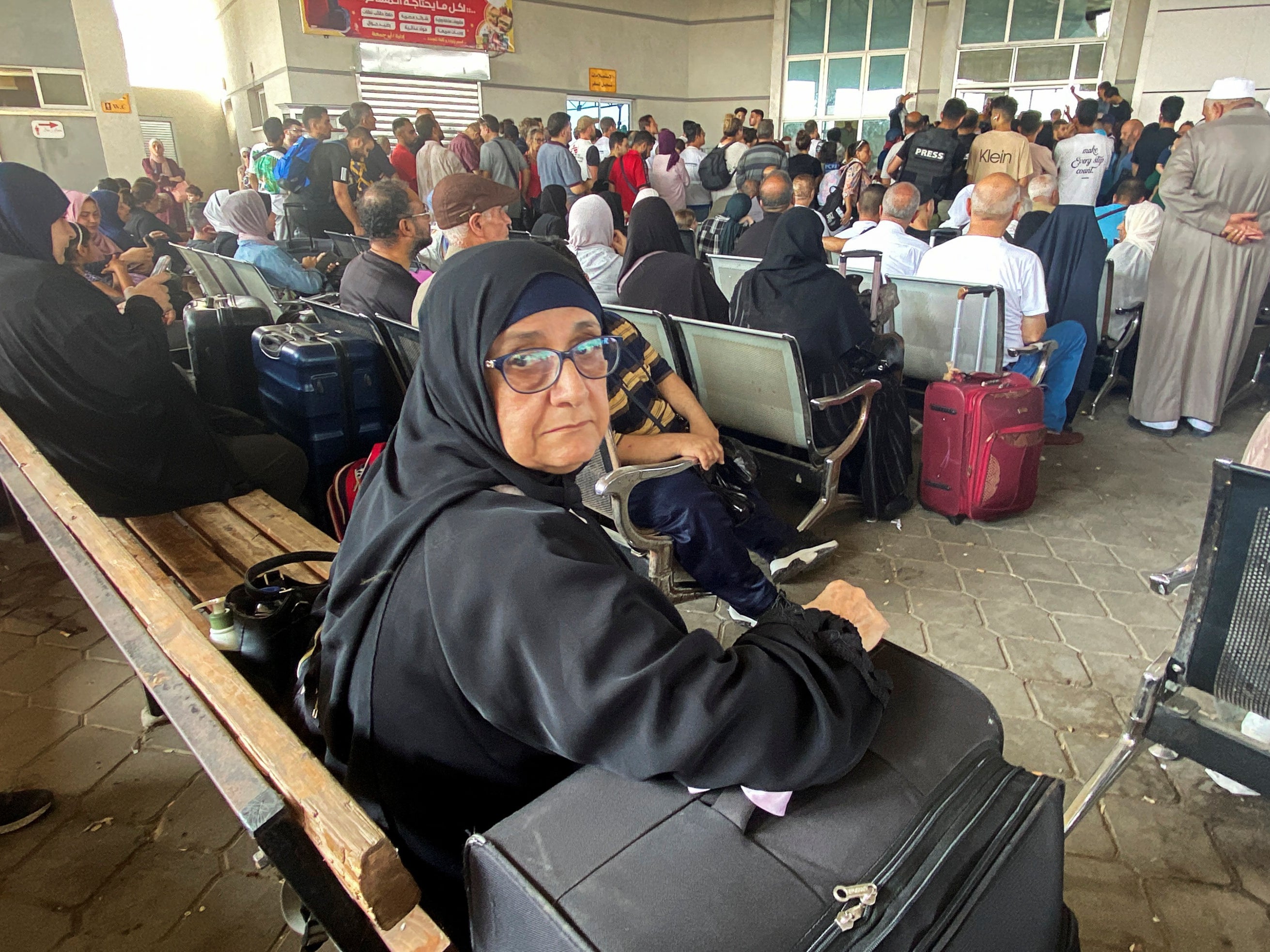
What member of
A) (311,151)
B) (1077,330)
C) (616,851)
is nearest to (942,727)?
(616,851)

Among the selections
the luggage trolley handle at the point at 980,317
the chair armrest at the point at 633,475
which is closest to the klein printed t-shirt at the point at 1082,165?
the luggage trolley handle at the point at 980,317

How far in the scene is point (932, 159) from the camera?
6770 millimetres

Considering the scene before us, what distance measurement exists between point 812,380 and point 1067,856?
1.99 m

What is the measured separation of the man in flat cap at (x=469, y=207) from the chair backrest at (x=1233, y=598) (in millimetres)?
2926

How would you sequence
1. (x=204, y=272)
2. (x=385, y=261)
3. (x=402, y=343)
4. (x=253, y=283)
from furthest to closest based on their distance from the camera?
(x=204, y=272) < (x=253, y=283) < (x=385, y=261) < (x=402, y=343)

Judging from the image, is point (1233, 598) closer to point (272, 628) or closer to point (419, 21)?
point (272, 628)

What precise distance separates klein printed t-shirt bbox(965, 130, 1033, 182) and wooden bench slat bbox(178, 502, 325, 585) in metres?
6.08

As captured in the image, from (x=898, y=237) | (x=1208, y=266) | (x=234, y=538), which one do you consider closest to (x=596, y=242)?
(x=898, y=237)

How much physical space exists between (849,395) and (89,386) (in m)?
2.66

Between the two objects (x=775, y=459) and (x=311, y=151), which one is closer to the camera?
(x=775, y=459)

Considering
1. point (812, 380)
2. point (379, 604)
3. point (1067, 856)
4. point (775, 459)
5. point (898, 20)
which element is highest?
point (898, 20)

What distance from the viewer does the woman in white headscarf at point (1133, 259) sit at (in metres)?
4.88

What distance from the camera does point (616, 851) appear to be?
2.85ft

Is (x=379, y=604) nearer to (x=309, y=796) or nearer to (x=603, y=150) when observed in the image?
(x=309, y=796)
